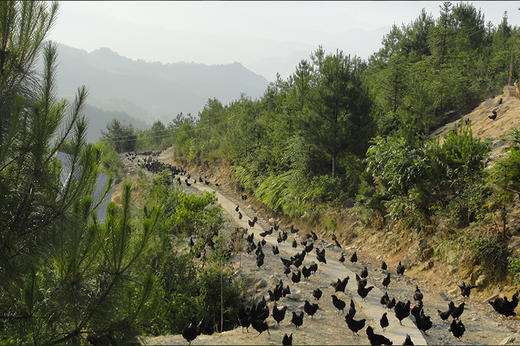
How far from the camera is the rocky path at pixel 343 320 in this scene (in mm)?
6355

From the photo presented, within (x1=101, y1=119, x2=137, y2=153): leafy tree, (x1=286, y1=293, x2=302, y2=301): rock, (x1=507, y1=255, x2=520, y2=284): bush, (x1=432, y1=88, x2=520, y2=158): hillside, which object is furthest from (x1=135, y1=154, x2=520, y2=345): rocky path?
(x1=101, y1=119, x2=137, y2=153): leafy tree

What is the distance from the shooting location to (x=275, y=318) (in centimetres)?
663

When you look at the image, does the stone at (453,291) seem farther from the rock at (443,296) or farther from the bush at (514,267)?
the bush at (514,267)

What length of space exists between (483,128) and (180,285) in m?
13.8

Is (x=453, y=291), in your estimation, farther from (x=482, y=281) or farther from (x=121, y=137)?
(x=121, y=137)

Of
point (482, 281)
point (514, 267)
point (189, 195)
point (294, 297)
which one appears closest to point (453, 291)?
point (482, 281)

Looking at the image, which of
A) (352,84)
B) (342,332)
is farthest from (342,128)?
(342,332)

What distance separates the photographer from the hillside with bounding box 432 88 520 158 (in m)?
13.2

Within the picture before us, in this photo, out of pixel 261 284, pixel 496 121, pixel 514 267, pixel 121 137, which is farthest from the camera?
pixel 121 137

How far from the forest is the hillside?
92 cm

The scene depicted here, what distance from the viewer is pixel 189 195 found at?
513 inches

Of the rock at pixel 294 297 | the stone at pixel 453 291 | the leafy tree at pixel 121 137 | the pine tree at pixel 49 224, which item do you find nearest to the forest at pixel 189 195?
the pine tree at pixel 49 224

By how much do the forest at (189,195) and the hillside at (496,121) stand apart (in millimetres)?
924

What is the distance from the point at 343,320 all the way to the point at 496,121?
12.6m
